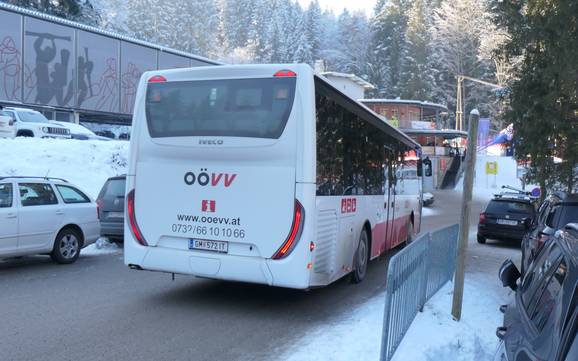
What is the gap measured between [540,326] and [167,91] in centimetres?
623

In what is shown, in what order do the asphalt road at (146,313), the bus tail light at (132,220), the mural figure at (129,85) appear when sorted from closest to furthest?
the asphalt road at (146,313) → the bus tail light at (132,220) → the mural figure at (129,85)

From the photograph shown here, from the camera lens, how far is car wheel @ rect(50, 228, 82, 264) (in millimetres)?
10898

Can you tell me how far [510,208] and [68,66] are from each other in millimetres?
25582

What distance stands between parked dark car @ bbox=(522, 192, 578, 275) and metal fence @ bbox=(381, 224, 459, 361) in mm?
1307

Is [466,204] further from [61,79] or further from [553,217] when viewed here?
[61,79]

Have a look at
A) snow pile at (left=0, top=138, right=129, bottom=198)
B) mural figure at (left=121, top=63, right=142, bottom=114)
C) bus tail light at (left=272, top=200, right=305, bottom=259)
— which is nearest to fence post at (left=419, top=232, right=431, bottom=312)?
bus tail light at (left=272, top=200, right=305, bottom=259)

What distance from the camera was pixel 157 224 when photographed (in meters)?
7.75

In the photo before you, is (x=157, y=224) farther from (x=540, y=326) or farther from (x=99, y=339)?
(x=540, y=326)

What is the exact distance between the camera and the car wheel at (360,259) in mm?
9641

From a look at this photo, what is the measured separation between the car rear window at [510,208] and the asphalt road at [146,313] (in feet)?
29.7

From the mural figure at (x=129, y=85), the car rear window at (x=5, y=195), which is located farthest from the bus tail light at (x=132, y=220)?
the mural figure at (x=129, y=85)

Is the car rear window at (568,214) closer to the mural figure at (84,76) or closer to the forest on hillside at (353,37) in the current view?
the mural figure at (84,76)

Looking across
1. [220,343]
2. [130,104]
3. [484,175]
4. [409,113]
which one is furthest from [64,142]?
[409,113]

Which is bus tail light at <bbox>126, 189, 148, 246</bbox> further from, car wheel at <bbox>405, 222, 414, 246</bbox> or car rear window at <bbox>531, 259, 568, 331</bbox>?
car wheel at <bbox>405, 222, 414, 246</bbox>
